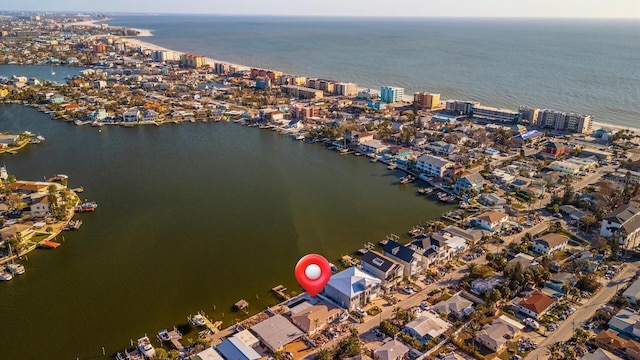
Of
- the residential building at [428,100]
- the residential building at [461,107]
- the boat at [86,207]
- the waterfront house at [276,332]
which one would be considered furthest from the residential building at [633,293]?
the residential building at [428,100]

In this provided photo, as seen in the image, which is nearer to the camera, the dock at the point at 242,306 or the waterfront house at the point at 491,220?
the dock at the point at 242,306

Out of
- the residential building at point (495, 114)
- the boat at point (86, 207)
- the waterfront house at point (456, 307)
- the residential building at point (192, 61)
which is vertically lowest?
the boat at point (86, 207)

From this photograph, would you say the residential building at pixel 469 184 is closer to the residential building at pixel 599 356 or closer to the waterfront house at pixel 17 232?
the residential building at pixel 599 356

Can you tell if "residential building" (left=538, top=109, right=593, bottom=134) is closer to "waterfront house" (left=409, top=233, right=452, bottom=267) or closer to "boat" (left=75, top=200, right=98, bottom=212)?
"waterfront house" (left=409, top=233, right=452, bottom=267)

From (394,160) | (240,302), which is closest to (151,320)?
(240,302)

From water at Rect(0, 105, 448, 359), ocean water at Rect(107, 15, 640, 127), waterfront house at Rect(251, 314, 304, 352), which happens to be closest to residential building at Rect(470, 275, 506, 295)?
water at Rect(0, 105, 448, 359)

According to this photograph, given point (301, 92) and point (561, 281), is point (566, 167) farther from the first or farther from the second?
point (301, 92)
